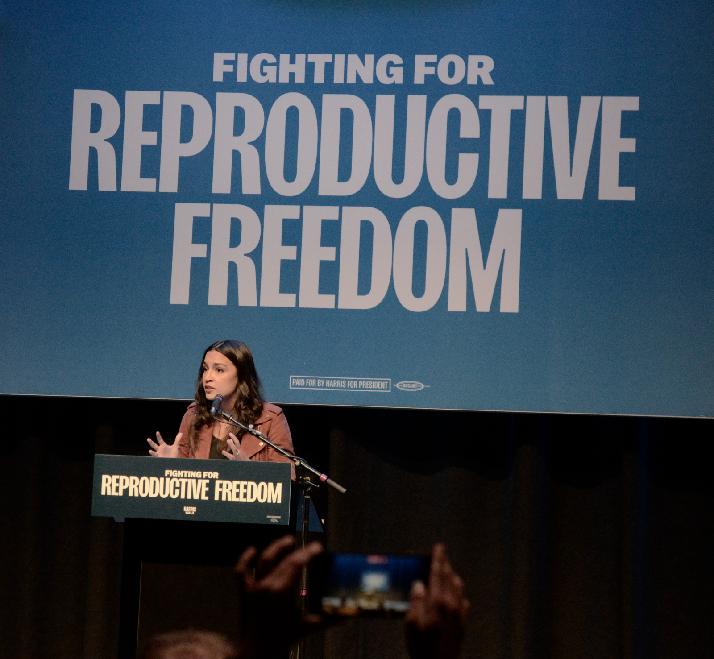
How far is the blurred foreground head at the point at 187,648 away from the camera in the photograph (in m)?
1.08

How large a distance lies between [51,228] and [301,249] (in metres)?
1.14

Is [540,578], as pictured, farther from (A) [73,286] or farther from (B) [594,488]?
(A) [73,286]

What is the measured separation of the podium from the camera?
2.43m

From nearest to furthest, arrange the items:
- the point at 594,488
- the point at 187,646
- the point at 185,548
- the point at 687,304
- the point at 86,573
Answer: the point at 187,646
the point at 185,548
the point at 687,304
the point at 594,488
the point at 86,573

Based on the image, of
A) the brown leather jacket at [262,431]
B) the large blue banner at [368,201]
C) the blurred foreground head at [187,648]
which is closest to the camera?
the blurred foreground head at [187,648]

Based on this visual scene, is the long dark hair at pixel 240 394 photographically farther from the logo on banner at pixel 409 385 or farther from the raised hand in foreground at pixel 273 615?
the raised hand in foreground at pixel 273 615

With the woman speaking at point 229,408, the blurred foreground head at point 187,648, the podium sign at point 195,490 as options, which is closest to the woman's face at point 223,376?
the woman speaking at point 229,408

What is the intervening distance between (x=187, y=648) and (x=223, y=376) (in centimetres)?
249

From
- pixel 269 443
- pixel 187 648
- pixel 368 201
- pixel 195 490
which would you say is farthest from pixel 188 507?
pixel 368 201

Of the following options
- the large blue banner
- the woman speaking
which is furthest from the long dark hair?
the large blue banner

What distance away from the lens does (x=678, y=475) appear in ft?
13.0

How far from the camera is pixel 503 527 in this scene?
13.1ft

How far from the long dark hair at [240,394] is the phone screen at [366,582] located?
1932 millimetres

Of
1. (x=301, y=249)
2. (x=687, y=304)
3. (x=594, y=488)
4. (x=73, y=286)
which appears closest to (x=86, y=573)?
(x=73, y=286)
